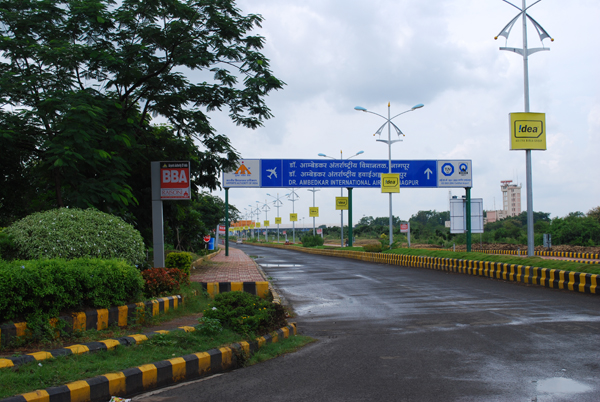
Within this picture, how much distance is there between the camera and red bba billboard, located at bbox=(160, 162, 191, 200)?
37.9ft

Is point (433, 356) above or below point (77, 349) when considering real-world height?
below

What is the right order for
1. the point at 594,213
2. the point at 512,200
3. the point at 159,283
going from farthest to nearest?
the point at 512,200, the point at 594,213, the point at 159,283

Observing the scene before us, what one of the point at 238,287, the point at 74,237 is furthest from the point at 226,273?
the point at 74,237

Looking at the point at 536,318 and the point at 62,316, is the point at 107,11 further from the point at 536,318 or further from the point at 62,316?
the point at 536,318

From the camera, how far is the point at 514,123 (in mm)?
16859

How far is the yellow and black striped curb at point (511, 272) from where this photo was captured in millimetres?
12218

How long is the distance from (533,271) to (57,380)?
13.2 meters

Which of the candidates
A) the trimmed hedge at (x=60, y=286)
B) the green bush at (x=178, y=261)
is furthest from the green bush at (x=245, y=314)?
the green bush at (x=178, y=261)

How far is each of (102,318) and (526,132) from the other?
15019 millimetres

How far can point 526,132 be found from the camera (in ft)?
55.3

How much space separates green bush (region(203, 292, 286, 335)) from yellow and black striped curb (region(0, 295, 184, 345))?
3.55ft

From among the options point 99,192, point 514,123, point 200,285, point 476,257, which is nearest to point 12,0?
point 99,192

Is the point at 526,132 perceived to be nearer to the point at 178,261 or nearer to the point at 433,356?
the point at 178,261

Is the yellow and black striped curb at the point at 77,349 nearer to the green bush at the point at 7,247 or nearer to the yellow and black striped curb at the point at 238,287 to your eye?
the green bush at the point at 7,247
